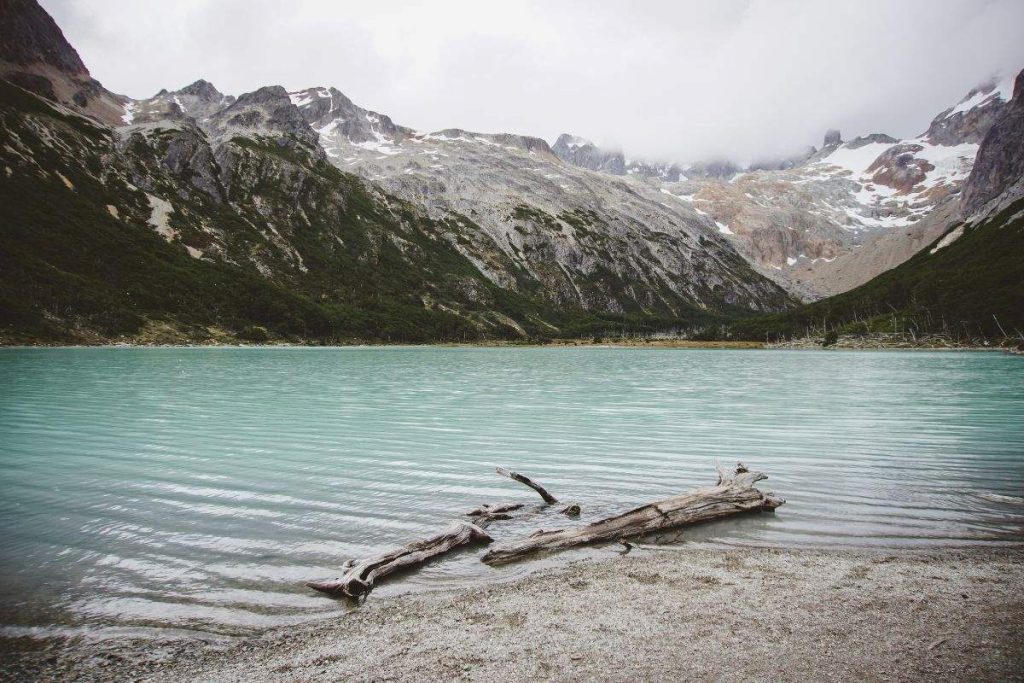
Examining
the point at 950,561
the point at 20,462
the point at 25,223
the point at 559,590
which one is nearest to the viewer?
the point at 559,590

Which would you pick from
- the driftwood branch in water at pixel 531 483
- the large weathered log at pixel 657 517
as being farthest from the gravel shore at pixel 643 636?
the driftwood branch in water at pixel 531 483

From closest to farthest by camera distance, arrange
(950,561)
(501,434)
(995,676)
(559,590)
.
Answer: (995,676)
(559,590)
(950,561)
(501,434)

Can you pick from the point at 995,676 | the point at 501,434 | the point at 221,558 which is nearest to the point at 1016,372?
the point at 501,434

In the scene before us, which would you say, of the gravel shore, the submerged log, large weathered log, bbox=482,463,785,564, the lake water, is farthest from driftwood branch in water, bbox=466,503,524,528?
the gravel shore

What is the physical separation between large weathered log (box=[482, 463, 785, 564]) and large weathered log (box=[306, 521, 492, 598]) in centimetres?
97

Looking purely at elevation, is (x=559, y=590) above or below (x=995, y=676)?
below

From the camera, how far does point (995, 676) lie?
7211 mm

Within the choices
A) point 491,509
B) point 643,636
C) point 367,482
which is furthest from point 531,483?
point 643,636

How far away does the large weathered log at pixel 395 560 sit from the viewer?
10.4m

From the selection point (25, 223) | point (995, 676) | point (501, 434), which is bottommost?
point (501, 434)

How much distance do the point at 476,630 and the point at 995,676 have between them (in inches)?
277

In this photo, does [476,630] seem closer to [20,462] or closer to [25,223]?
[20,462]

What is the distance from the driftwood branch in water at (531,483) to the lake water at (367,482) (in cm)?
72

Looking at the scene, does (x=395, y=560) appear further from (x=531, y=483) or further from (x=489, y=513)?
(x=531, y=483)
